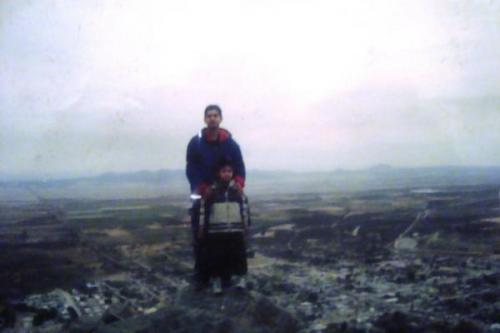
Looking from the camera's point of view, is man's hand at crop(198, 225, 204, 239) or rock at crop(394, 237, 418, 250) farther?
rock at crop(394, 237, 418, 250)

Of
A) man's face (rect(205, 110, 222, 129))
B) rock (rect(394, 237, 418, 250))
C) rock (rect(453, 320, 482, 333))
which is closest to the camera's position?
man's face (rect(205, 110, 222, 129))

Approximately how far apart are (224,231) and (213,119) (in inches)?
53.5

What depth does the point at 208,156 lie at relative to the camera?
618 cm

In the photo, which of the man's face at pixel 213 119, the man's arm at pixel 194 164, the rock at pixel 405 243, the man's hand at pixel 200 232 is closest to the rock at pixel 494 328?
the man's hand at pixel 200 232

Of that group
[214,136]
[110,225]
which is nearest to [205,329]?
[214,136]

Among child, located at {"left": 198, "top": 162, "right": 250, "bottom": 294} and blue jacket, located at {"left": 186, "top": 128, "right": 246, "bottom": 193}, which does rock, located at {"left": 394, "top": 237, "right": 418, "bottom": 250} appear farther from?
blue jacket, located at {"left": 186, "top": 128, "right": 246, "bottom": 193}

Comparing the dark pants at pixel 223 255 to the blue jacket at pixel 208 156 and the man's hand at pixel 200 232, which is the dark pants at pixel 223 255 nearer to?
the man's hand at pixel 200 232

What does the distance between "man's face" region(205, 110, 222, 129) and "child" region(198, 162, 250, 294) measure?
480 millimetres

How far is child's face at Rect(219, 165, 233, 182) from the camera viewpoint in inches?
239

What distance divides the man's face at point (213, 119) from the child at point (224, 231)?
480mm

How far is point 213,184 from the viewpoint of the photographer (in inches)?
243

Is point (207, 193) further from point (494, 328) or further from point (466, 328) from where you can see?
point (494, 328)

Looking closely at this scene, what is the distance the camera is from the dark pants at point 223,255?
20.8 feet

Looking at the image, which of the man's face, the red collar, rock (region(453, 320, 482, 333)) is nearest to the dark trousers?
the red collar
